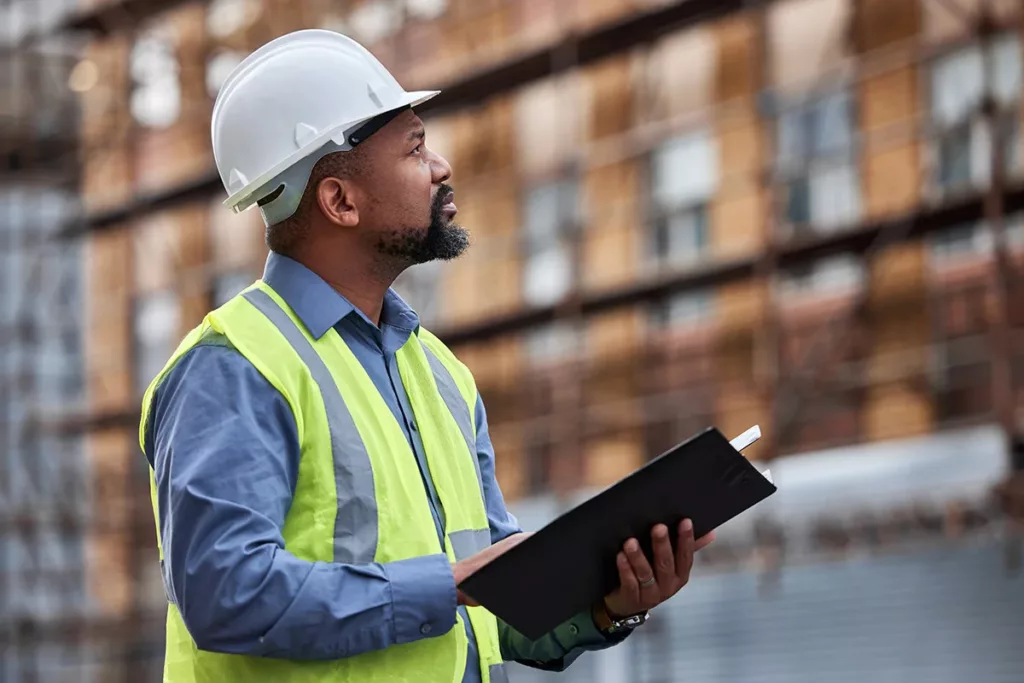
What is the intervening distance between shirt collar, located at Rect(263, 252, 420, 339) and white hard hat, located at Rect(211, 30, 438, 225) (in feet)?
0.24

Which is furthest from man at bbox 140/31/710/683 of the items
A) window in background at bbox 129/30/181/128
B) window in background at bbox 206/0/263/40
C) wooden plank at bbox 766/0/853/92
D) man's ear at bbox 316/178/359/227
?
window in background at bbox 129/30/181/128

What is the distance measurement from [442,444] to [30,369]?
19.2 metres

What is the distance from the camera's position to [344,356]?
276 centimetres

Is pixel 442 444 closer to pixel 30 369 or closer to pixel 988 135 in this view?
pixel 988 135

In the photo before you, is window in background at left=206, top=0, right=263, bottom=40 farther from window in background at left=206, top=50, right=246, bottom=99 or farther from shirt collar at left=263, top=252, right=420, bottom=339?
shirt collar at left=263, top=252, right=420, bottom=339

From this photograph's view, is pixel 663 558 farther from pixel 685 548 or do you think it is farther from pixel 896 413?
pixel 896 413

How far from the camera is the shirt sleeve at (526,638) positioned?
2898mm

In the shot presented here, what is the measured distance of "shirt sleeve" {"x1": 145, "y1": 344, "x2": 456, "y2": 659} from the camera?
247 cm

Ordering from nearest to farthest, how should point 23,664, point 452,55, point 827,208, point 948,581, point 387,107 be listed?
point 387,107, point 948,581, point 827,208, point 452,55, point 23,664

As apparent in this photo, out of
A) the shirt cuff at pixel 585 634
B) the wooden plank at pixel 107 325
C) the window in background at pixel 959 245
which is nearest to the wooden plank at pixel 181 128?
the wooden plank at pixel 107 325

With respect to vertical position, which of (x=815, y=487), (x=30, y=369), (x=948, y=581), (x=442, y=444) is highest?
(x=30, y=369)

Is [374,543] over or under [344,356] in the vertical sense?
under

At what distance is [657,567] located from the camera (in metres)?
2.65

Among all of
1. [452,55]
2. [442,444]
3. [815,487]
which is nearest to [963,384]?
[815,487]
